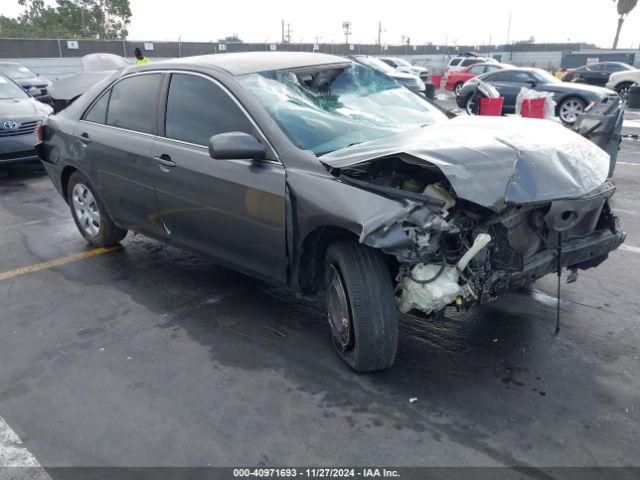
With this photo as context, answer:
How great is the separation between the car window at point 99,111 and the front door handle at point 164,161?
3.47 ft

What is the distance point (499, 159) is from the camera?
9.94 ft

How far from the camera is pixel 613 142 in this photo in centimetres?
560

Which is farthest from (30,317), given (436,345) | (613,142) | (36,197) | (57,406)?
(613,142)

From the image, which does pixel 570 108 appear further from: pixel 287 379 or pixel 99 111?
pixel 287 379

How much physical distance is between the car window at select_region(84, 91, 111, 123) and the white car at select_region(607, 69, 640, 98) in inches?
891

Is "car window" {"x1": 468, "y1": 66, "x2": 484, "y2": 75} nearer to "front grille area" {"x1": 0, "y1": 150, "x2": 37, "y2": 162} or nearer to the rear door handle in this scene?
"front grille area" {"x1": 0, "y1": 150, "x2": 37, "y2": 162}

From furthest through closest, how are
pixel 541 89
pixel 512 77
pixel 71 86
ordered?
pixel 512 77
pixel 541 89
pixel 71 86

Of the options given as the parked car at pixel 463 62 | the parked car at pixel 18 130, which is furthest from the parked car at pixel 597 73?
the parked car at pixel 18 130

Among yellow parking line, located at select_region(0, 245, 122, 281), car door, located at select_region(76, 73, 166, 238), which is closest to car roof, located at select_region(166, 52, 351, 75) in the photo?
car door, located at select_region(76, 73, 166, 238)

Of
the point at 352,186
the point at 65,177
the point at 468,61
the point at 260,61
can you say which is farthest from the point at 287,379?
the point at 468,61

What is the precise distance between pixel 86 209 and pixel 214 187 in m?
2.27

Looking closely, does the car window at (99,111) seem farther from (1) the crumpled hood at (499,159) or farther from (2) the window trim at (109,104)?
(1) the crumpled hood at (499,159)

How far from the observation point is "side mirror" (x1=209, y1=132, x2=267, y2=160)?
3.31 meters

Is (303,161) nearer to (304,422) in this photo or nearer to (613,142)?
(304,422)
